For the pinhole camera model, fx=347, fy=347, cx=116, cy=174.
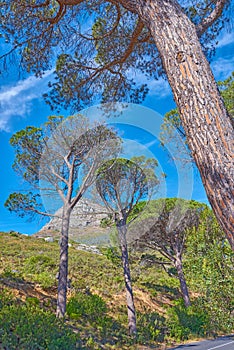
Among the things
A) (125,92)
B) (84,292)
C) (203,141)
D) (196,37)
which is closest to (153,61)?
(125,92)

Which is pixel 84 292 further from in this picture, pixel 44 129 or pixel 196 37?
pixel 196 37

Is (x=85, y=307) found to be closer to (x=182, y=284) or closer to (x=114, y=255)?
(x=114, y=255)

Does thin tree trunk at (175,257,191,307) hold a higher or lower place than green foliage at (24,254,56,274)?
lower

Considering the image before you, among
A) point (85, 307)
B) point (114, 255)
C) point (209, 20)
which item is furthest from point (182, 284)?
point (209, 20)

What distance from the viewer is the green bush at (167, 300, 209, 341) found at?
11.8 metres

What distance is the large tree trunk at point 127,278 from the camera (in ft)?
36.1

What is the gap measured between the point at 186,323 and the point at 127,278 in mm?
3141

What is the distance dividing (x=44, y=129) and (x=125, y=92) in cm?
643

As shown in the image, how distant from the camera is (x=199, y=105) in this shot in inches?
81.0

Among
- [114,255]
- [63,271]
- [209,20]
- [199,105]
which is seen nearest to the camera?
[199,105]

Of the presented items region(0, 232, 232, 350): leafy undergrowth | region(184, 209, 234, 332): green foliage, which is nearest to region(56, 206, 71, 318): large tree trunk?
region(0, 232, 232, 350): leafy undergrowth

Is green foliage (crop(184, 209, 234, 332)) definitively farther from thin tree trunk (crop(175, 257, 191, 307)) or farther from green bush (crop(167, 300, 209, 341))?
thin tree trunk (crop(175, 257, 191, 307))

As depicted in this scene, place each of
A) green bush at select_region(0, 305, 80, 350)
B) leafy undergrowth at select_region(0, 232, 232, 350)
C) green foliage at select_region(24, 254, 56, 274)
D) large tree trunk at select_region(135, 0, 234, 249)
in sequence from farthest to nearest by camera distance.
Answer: green foliage at select_region(24, 254, 56, 274) → leafy undergrowth at select_region(0, 232, 232, 350) → green bush at select_region(0, 305, 80, 350) → large tree trunk at select_region(135, 0, 234, 249)

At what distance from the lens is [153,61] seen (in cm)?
507
